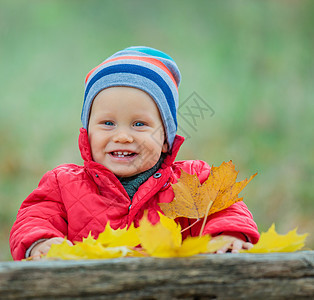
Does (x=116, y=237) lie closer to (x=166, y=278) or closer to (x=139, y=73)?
(x=166, y=278)

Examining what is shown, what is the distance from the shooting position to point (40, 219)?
1191mm

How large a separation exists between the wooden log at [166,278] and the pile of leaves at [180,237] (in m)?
0.03

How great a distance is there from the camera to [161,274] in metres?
0.63

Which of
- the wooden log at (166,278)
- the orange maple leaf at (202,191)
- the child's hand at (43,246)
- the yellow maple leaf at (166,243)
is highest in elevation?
the orange maple leaf at (202,191)

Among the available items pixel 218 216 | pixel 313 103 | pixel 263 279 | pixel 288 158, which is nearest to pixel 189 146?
pixel 288 158

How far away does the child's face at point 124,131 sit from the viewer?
1.31m

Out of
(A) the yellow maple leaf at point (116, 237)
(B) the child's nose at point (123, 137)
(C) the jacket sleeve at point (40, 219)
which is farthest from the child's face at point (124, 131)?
(A) the yellow maple leaf at point (116, 237)

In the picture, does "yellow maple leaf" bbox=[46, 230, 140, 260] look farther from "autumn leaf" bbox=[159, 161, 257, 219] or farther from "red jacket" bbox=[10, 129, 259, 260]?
"red jacket" bbox=[10, 129, 259, 260]

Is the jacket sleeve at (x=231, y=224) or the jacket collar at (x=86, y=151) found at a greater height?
the jacket collar at (x=86, y=151)

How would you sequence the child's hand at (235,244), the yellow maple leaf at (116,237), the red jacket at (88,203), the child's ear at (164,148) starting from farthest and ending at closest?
the child's ear at (164,148) < the red jacket at (88,203) < the child's hand at (235,244) < the yellow maple leaf at (116,237)

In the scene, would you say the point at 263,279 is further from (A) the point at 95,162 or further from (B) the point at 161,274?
(A) the point at 95,162

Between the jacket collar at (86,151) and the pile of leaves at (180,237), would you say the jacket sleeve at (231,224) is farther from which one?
the jacket collar at (86,151)

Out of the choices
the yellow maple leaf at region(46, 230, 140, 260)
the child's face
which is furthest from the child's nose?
the yellow maple leaf at region(46, 230, 140, 260)

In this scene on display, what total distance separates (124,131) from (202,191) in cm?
37
